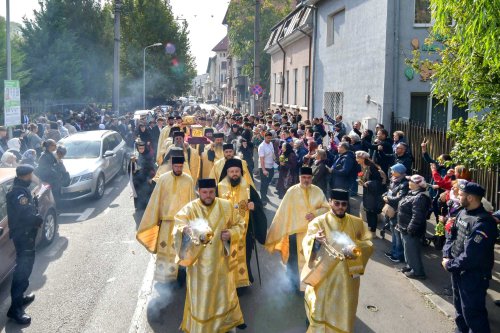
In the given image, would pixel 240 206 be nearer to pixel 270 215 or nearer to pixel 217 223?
pixel 217 223

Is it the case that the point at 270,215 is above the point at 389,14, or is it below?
below

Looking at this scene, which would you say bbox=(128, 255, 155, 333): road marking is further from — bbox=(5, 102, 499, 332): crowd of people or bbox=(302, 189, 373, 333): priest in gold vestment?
bbox=(302, 189, 373, 333): priest in gold vestment

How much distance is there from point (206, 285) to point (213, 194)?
95 centimetres

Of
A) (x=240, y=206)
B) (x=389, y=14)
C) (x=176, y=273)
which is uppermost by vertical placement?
(x=389, y=14)

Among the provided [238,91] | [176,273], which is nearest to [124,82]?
[238,91]

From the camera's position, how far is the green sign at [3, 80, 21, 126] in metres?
15.4

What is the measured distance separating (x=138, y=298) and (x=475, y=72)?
516 cm

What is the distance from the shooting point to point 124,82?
5453 cm

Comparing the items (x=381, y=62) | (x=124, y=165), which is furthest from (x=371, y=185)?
(x=124, y=165)

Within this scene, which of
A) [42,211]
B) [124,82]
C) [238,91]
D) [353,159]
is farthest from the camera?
[238,91]

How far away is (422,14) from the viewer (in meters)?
15.9

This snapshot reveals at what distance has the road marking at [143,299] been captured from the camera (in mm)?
6254

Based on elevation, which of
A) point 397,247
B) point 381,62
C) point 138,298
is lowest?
point 138,298

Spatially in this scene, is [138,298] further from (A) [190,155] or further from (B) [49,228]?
(A) [190,155]
